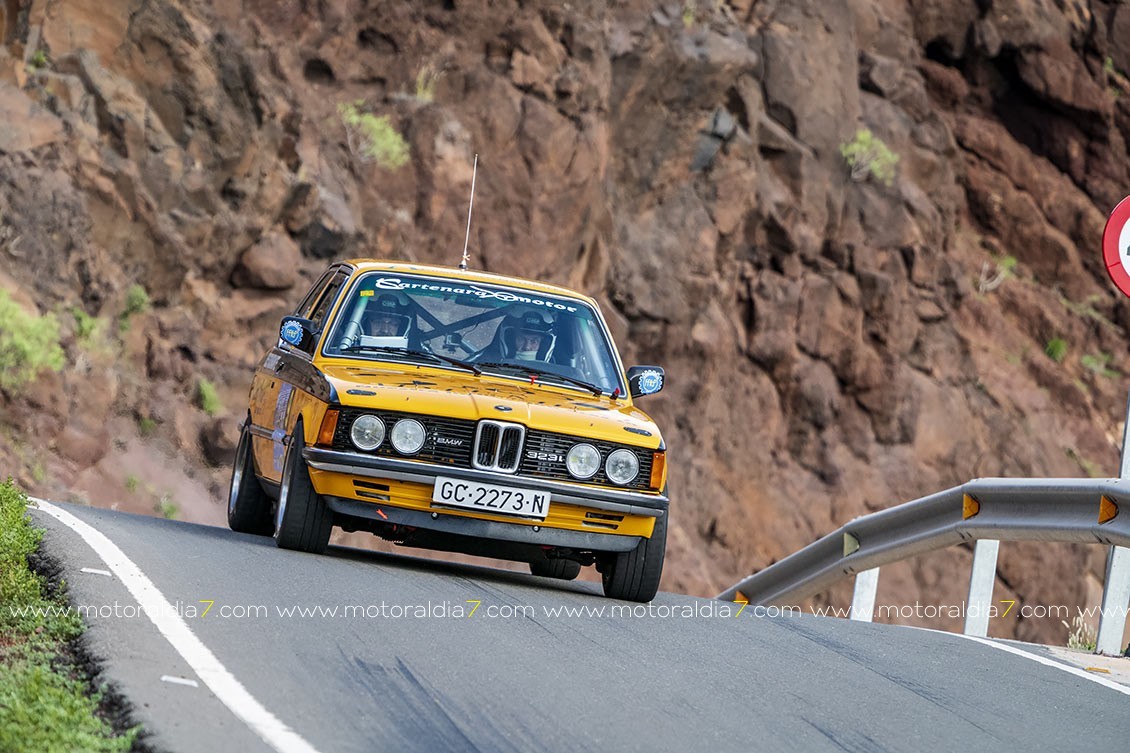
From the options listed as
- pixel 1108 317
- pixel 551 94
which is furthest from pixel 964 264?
pixel 551 94

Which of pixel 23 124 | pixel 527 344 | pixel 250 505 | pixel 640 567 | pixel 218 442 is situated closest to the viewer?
pixel 640 567

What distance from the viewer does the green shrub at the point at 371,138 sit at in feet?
82.2

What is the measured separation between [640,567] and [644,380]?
4.77ft

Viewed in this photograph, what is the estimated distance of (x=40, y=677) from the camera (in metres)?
4.86

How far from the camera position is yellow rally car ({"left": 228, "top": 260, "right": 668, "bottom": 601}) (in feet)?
28.3

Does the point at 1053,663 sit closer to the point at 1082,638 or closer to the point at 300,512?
the point at 1082,638

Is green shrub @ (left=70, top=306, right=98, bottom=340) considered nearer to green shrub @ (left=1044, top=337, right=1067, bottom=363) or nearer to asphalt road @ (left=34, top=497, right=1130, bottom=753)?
asphalt road @ (left=34, top=497, right=1130, bottom=753)

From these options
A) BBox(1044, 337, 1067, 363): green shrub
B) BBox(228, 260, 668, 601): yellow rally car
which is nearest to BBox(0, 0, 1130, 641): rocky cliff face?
BBox(1044, 337, 1067, 363): green shrub

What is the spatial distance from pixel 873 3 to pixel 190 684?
109ft

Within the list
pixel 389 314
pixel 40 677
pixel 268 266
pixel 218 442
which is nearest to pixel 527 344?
pixel 389 314

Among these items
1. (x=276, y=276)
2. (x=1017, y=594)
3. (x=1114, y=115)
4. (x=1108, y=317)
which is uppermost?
(x=1114, y=115)

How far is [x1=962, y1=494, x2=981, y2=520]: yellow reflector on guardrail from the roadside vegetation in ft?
18.2

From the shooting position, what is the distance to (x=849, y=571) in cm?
1162

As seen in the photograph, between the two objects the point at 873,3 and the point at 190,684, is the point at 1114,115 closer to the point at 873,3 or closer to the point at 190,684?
the point at 873,3
